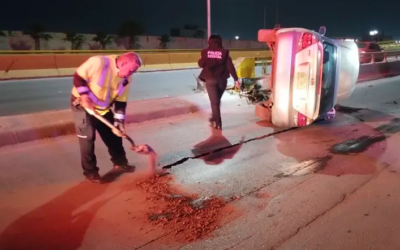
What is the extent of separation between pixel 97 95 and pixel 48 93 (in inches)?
321

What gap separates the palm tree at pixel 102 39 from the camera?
35.4 m

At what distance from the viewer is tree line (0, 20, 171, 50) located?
30650mm

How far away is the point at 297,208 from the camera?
11.8 ft

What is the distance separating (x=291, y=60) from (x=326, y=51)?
0.61 m

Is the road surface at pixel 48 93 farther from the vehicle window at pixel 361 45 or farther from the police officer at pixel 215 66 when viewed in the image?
the vehicle window at pixel 361 45

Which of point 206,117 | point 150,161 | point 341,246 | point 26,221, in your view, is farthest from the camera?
point 206,117

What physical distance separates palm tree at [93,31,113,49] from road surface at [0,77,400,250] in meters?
31.0

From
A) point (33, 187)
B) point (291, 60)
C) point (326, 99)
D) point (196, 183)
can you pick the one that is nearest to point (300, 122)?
point (326, 99)

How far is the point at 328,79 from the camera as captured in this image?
6168 millimetres

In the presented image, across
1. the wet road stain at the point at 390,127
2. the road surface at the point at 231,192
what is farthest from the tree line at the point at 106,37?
the wet road stain at the point at 390,127

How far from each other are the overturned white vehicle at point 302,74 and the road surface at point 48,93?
508 centimetres

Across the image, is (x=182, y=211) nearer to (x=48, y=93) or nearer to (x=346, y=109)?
(x=346, y=109)

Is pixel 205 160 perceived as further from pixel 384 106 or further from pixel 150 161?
pixel 384 106

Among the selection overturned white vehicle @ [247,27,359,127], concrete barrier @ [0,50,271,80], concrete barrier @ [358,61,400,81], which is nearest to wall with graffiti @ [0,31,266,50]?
concrete barrier @ [0,50,271,80]
